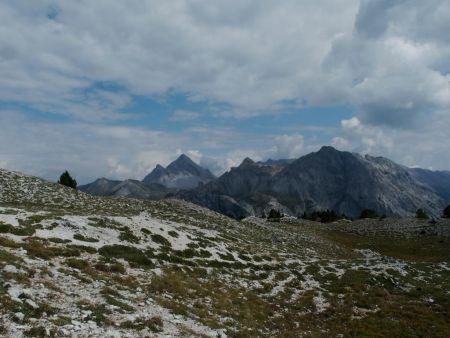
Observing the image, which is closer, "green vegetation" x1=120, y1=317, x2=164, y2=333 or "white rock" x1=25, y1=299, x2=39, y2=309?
"white rock" x1=25, y1=299, x2=39, y2=309

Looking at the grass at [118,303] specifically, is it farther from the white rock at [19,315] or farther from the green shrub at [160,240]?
the green shrub at [160,240]

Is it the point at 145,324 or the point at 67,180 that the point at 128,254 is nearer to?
the point at 145,324

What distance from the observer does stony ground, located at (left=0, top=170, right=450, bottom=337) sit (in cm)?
1873

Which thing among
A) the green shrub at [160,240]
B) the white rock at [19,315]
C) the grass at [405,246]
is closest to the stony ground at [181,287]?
the white rock at [19,315]

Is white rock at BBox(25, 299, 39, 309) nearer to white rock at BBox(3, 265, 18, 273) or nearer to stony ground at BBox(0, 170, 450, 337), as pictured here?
stony ground at BBox(0, 170, 450, 337)

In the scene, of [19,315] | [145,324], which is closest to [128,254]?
[145,324]

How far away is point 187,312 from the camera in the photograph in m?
23.0

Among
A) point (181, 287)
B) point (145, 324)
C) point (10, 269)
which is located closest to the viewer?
point (145, 324)

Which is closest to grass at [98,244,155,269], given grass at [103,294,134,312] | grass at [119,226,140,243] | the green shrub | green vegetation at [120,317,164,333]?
grass at [119,226,140,243]

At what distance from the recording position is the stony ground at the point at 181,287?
61.5ft

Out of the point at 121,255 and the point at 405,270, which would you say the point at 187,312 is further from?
the point at 405,270

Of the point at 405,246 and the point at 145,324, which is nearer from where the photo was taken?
the point at 145,324

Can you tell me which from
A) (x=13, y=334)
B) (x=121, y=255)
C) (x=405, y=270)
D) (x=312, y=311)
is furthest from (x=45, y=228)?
(x=405, y=270)

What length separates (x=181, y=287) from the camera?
27328 millimetres
